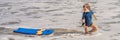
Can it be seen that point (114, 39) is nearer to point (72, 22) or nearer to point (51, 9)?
point (72, 22)

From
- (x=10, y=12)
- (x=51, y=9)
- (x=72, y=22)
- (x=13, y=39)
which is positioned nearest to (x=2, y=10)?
(x=10, y=12)

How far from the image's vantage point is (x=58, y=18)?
53.0 ft

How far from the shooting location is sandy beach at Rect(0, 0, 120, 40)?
12.1 meters

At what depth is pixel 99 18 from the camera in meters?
15.5

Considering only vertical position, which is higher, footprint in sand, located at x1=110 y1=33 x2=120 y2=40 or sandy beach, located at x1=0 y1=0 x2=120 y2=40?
sandy beach, located at x1=0 y1=0 x2=120 y2=40

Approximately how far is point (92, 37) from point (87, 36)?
0.22 meters

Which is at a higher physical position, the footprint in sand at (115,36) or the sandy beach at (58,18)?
the sandy beach at (58,18)

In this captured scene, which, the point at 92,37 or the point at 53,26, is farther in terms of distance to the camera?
the point at 53,26

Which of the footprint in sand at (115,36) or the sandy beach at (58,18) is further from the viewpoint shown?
the sandy beach at (58,18)

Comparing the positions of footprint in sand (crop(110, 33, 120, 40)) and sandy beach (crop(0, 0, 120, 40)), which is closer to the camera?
footprint in sand (crop(110, 33, 120, 40))

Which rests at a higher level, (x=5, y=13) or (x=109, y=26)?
(x=5, y=13)

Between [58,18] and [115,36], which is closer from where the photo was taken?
[115,36]

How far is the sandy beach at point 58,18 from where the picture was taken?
478 inches

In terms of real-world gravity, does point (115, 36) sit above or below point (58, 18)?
below
